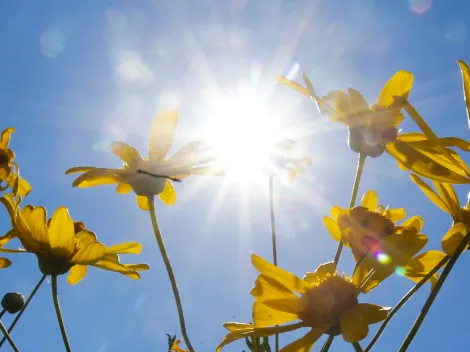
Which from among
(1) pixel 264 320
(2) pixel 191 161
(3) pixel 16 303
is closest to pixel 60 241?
(2) pixel 191 161

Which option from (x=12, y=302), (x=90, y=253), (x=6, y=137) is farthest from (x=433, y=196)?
(x=6, y=137)

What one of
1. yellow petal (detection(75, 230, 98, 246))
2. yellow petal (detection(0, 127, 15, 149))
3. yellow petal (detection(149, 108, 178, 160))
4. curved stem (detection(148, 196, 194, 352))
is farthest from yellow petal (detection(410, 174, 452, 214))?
yellow petal (detection(0, 127, 15, 149))

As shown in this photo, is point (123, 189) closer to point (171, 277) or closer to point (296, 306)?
point (171, 277)

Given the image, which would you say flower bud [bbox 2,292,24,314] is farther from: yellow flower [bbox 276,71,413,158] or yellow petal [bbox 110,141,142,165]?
yellow flower [bbox 276,71,413,158]

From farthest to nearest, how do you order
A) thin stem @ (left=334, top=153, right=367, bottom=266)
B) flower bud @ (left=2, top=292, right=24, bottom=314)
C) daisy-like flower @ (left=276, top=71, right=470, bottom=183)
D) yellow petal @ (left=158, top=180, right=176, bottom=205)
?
flower bud @ (left=2, top=292, right=24, bottom=314), yellow petal @ (left=158, top=180, right=176, bottom=205), daisy-like flower @ (left=276, top=71, right=470, bottom=183), thin stem @ (left=334, top=153, right=367, bottom=266)

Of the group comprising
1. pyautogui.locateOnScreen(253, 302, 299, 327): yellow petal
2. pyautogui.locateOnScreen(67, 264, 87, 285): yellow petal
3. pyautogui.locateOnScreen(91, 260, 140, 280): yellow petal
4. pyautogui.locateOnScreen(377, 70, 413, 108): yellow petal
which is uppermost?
pyautogui.locateOnScreen(377, 70, 413, 108): yellow petal

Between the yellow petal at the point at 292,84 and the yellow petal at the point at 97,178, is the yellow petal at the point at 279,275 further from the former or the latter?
the yellow petal at the point at 292,84

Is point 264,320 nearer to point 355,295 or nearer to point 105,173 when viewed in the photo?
point 355,295
